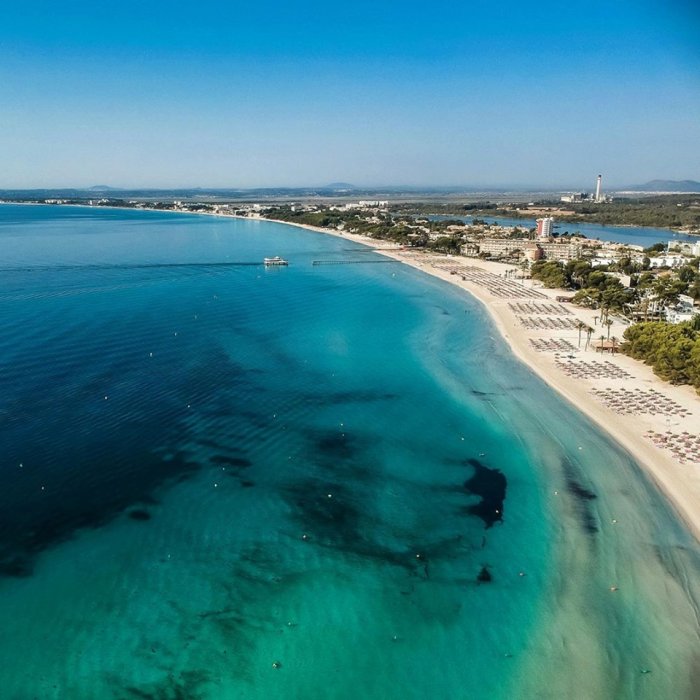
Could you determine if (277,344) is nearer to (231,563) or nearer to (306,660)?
(231,563)

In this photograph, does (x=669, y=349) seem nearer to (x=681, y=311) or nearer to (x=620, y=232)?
(x=681, y=311)

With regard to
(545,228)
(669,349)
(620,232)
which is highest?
(669,349)

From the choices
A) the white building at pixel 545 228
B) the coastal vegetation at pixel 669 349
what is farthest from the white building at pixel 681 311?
the white building at pixel 545 228

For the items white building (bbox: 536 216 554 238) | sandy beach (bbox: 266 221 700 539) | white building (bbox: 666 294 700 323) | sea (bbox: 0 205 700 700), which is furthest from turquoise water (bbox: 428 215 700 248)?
sea (bbox: 0 205 700 700)

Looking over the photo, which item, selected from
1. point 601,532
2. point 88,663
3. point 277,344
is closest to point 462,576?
point 601,532

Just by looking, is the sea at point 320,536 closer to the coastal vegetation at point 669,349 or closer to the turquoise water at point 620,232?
the coastal vegetation at point 669,349

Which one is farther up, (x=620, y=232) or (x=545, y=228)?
(x=545, y=228)

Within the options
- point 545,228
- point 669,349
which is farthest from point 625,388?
point 545,228

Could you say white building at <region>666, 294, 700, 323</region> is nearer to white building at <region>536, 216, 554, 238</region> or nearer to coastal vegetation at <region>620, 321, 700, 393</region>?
coastal vegetation at <region>620, 321, 700, 393</region>
